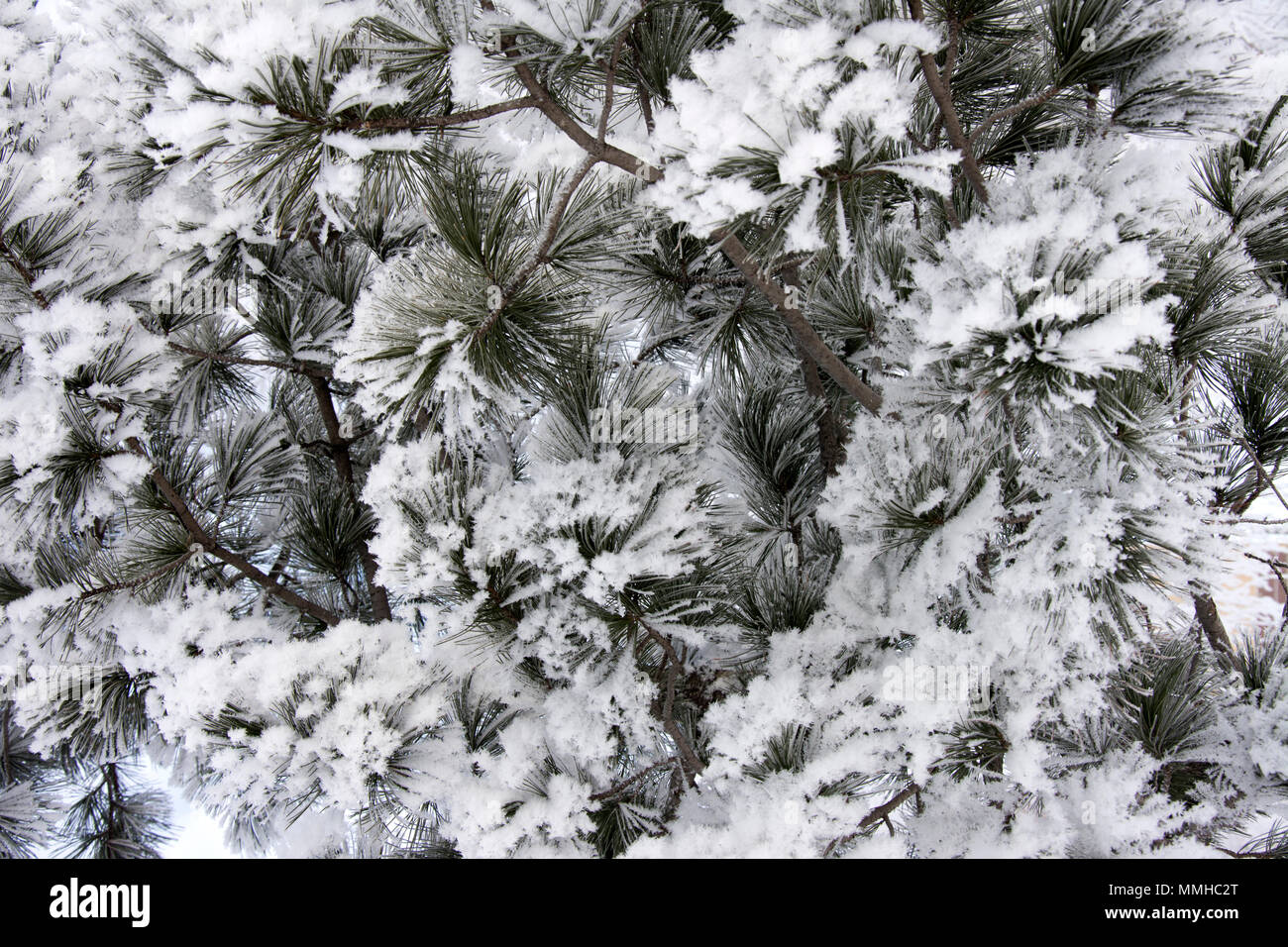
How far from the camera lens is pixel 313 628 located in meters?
1.50

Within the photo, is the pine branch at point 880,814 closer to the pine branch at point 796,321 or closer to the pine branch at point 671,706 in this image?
the pine branch at point 671,706

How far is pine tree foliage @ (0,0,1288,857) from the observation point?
29.4 inches

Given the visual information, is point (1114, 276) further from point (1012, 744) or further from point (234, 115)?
point (234, 115)

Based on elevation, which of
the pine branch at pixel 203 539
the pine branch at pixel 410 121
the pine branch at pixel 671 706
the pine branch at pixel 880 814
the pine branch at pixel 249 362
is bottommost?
the pine branch at pixel 880 814

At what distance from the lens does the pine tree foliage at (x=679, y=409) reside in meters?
0.75

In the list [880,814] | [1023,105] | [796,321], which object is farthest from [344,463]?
[1023,105]

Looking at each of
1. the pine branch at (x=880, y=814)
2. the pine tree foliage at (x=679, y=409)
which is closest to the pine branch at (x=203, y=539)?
the pine tree foliage at (x=679, y=409)

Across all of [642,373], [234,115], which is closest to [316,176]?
[234,115]

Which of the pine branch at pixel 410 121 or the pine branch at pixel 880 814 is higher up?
the pine branch at pixel 410 121

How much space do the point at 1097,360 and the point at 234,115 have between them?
32.8 inches

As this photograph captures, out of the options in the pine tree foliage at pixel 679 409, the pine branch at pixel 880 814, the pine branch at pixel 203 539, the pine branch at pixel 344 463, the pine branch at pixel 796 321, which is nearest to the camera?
the pine tree foliage at pixel 679 409

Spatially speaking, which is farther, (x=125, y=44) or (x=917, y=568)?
(x=917, y=568)

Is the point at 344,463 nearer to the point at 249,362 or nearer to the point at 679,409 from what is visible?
the point at 249,362

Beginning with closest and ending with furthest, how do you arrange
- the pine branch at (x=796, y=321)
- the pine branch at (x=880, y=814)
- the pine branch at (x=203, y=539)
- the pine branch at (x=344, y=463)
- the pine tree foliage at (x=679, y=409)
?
the pine tree foliage at (x=679, y=409), the pine branch at (x=796, y=321), the pine branch at (x=880, y=814), the pine branch at (x=203, y=539), the pine branch at (x=344, y=463)
